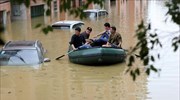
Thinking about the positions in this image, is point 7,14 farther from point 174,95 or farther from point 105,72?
point 174,95

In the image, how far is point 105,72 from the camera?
56.7 ft

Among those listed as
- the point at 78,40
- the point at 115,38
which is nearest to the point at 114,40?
the point at 115,38

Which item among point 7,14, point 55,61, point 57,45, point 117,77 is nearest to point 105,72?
point 117,77

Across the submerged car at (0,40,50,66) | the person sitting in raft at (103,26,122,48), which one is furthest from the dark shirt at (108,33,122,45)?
the submerged car at (0,40,50,66)

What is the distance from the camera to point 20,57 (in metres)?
17.2

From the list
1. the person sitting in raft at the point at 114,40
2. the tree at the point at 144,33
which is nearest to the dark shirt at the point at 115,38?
the person sitting in raft at the point at 114,40

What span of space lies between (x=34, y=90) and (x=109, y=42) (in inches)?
171

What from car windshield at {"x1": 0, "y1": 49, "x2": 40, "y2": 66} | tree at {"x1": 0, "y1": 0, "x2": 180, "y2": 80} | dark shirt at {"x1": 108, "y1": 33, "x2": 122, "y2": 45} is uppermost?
tree at {"x1": 0, "y1": 0, "x2": 180, "y2": 80}

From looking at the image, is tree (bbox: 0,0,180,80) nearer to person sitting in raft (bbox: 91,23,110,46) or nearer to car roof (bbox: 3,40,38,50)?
car roof (bbox: 3,40,38,50)

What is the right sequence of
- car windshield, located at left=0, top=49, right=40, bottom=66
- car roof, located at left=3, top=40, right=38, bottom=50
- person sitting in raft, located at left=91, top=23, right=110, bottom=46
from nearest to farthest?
car windshield, located at left=0, top=49, right=40, bottom=66 < car roof, located at left=3, top=40, right=38, bottom=50 < person sitting in raft, located at left=91, top=23, right=110, bottom=46

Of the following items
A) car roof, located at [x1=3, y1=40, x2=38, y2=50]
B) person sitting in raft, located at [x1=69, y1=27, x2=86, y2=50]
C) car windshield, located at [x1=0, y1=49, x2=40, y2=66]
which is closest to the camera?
car windshield, located at [x1=0, y1=49, x2=40, y2=66]

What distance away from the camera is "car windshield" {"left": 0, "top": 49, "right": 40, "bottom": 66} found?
1707 cm

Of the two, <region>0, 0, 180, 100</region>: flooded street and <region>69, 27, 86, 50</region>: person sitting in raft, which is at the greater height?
<region>69, 27, 86, 50</region>: person sitting in raft

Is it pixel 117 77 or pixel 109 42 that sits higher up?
pixel 109 42
